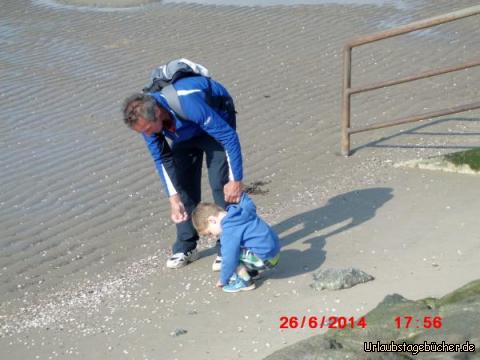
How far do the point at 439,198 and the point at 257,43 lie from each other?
710 centimetres

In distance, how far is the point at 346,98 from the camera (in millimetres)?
7340

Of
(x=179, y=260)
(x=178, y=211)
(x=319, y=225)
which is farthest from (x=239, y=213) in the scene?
(x=319, y=225)

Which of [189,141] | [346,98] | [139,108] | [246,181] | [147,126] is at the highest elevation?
[139,108]

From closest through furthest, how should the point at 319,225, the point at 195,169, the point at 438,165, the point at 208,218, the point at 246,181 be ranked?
the point at 208,218, the point at 195,169, the point at 319,225, the point at 438,165, the point at 246,181

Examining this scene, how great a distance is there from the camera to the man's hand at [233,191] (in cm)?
497

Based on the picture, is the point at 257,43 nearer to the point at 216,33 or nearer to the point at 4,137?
the point at 216,33

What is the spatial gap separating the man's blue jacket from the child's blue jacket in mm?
227

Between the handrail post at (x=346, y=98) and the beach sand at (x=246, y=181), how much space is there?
17 centimetres

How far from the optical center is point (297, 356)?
141 inches

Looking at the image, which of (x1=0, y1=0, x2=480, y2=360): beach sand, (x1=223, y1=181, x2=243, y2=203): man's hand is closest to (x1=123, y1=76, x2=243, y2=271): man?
(x1=223, y1=181, x2=243, y2=203): man's hand

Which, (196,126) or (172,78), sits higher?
(172,78)

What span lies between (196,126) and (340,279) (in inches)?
49.3

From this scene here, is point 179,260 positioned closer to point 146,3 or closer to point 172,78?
point 172,78

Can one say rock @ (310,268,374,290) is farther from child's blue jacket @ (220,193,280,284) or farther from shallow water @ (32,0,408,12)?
shallow water @ (32,0,408,12)
